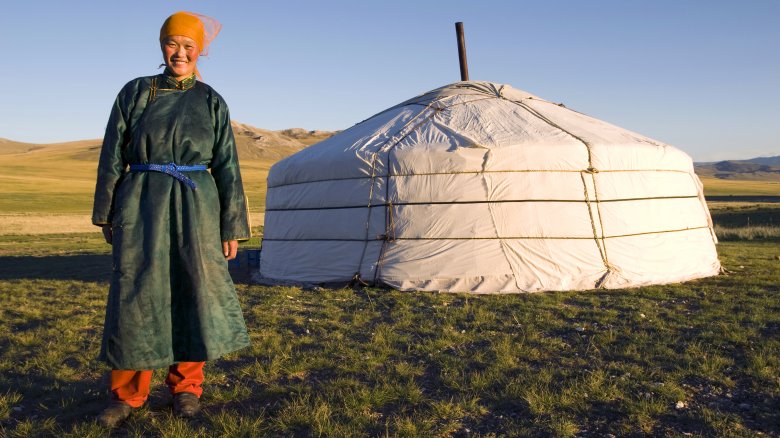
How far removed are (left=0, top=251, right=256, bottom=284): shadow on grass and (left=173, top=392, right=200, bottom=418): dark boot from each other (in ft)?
17.2

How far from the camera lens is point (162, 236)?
2.88 m

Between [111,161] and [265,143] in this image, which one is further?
[265,143]

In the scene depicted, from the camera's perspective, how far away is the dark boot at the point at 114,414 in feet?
9.29

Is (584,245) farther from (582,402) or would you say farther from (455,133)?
(582,402)

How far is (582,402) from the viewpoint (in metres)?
3.16

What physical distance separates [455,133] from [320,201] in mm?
1936

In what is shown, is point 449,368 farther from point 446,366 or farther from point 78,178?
point 78,178

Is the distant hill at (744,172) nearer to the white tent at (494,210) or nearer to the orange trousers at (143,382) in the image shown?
the white tent at (494,210)

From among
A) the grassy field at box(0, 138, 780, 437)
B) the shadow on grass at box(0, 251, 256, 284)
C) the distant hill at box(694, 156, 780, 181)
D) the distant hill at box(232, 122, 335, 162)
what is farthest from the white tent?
the distant hill at box(694, 156, 780, 181)

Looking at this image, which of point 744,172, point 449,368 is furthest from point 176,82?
point 744,172

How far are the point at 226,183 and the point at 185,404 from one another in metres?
1.13

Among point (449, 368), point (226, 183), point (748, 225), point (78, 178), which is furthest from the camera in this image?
point (78, 178)

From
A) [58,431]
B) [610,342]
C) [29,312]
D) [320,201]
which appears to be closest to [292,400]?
[58,431]

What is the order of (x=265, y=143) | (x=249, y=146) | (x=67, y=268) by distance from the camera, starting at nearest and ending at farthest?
1. (x=67, y=268)
2. (x=249, y=146)
3. (x=265, y=143)
